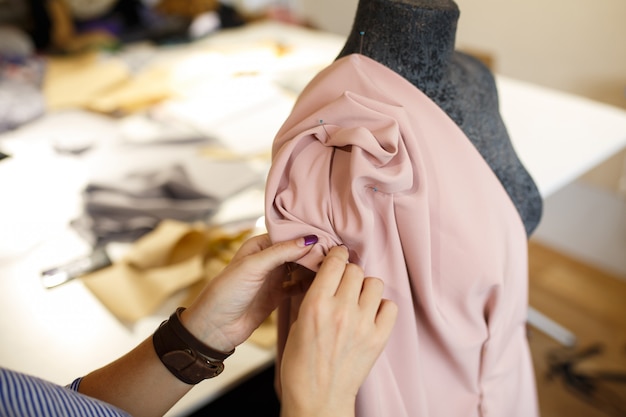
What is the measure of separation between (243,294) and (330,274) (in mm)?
119

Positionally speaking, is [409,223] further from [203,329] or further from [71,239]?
[71,239]

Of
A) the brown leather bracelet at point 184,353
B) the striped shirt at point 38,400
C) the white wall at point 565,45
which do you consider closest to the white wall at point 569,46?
the white wall at point 565,45

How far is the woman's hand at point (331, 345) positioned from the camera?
496 millimetres

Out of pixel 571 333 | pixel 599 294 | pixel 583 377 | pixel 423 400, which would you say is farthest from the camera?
pixel 599 294

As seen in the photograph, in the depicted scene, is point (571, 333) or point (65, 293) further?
point (571, 333)

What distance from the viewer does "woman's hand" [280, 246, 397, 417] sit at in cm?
50

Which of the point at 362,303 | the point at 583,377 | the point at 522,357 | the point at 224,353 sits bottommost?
the point at 583,377

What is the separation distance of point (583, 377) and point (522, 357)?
84 cm

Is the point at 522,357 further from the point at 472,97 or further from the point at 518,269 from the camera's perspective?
the point at 472,97

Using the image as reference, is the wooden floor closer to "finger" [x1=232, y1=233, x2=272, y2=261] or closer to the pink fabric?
the pink fabric

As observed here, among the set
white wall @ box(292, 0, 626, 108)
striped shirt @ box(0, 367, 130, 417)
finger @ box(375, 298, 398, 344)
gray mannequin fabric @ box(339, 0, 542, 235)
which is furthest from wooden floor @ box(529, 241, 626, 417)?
striped shirt @ box(0, 367, 130, 417)

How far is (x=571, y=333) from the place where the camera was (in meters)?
1.64

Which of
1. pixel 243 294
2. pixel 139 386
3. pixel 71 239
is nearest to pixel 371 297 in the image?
pixel 243 294

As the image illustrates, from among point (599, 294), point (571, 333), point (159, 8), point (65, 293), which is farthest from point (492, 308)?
point (159, 8)
